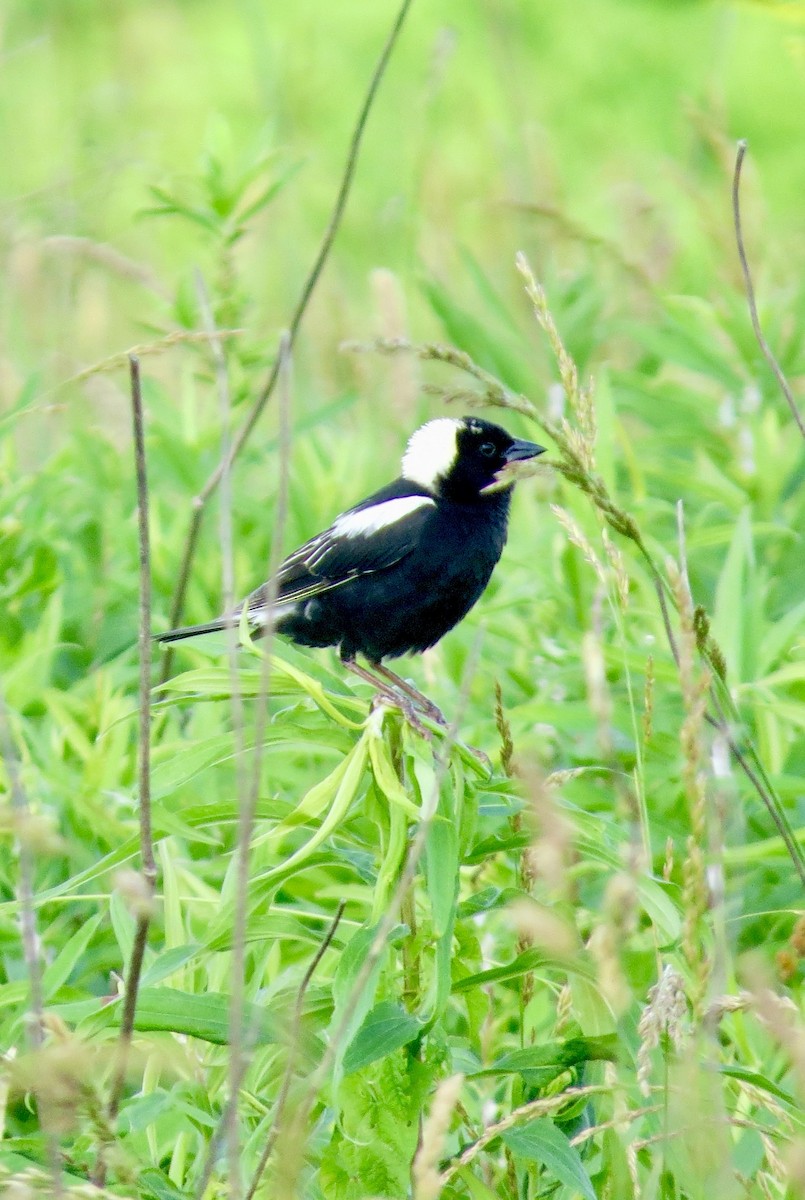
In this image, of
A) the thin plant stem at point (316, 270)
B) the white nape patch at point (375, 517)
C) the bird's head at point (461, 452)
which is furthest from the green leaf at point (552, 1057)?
the bird's head at point (461, 452)

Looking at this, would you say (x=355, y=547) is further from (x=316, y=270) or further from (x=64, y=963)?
(x=64, y=963)

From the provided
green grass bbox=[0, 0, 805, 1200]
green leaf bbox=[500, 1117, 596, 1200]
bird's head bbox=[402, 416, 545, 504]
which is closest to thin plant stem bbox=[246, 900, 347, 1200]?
green grass bbox=[0, 0, 805, 1200]

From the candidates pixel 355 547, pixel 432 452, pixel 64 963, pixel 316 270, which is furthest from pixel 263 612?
pixel 64 963

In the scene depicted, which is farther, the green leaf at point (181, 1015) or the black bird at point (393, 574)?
the black bird at point (393, 574)

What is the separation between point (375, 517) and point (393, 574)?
117 millimetres

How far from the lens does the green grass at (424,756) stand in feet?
4.14

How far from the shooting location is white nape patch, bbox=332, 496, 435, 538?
8.32 feet

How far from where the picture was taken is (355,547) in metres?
2.52

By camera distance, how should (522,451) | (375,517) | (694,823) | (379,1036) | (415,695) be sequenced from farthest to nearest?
(522,451), (375,517), (415,695), (379,1036), (694,823)

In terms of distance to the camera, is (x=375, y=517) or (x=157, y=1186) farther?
(x=375, y=517)

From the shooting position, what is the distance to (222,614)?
2.68 meters

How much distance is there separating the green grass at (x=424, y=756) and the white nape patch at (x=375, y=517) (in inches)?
8.5

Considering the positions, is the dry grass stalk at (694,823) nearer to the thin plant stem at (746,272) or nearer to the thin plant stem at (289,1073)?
the thin plant stem at (289,1073)

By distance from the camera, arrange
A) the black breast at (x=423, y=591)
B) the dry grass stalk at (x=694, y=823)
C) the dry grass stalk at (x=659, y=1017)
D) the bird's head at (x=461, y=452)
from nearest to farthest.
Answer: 1. the dry grass stalk at (x=694, y=823)
2. the dry grass stalk at (x=659, y=1017)
3. the black breast at (x=423, y=591)
4. the bird's head at (x=461, y=452)
